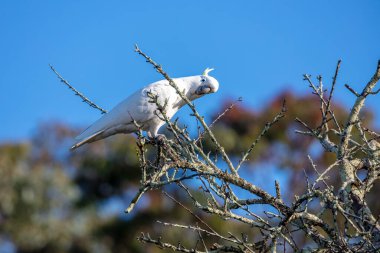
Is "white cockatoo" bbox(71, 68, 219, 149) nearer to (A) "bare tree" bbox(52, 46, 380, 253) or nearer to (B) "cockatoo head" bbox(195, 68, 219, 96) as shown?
(B) "cockatoo head" bbox(195, 68, 219, 96)

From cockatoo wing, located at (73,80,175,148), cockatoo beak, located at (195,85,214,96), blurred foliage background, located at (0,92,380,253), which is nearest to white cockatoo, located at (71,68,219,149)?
cockatoo wing, located at (73,80,175,148)

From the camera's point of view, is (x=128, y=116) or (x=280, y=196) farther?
(x=128, y=116)

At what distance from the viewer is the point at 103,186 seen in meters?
20.9

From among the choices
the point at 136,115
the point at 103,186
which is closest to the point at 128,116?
the point at 136,115

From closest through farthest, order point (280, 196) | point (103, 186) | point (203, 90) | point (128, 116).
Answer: point (280, 196) < point (128, 116) < point (203, 90) < point (103, 186)

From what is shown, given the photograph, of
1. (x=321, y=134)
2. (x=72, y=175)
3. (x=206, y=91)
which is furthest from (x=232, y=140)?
(x=321, y=134)

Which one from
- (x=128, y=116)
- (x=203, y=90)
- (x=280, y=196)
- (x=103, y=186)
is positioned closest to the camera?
(x=280, y=196)

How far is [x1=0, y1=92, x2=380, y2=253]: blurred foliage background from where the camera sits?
17.8 metres

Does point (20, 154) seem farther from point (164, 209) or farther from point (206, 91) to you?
point (206, 91)

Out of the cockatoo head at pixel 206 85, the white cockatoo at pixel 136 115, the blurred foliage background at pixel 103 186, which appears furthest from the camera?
the blurred foliage background at pixel 103 186

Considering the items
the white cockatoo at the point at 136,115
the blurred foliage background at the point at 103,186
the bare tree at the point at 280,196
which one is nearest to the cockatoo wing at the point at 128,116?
the white cockatoo at the point at 136,115

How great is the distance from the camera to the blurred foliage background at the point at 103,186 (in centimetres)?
1784

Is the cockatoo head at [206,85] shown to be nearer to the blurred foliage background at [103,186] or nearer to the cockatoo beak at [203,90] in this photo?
the cockatoo beak at [203,90]

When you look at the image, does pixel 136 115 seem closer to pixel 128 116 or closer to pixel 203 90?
pixel 128 116
